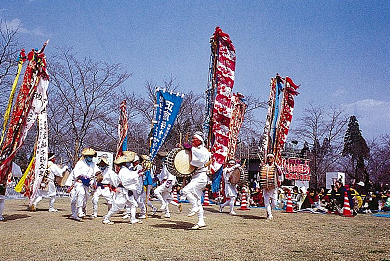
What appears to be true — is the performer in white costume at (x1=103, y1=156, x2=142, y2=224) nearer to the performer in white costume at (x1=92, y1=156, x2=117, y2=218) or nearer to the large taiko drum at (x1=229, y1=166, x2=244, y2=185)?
the performer in white costume at (x1=92, y1=156, x2=117, y2=218)

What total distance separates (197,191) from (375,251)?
377 centimetres

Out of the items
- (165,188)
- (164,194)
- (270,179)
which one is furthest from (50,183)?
(270,179)

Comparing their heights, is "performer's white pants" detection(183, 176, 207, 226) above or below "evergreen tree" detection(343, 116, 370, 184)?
below

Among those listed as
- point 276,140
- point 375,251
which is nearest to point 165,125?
point 276,140

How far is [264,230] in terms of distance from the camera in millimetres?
8305

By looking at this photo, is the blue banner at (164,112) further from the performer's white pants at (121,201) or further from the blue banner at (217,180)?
the blue banner at (217,180)

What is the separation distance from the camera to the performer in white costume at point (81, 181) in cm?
984

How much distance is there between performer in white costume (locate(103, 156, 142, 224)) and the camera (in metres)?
9.16

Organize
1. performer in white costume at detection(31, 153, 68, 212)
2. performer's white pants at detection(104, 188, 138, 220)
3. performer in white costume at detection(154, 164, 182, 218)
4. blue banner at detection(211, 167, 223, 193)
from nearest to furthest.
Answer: performer's white pants at detection(104, 188, 138, 220) < performer in white costume at detection(154, 164, 182, 218) < performer in white costume at detection(31, 153, 68, 212) < blue banner at detection(211, 167, 223, 193)

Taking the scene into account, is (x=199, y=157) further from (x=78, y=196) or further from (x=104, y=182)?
(x=78, y=196)

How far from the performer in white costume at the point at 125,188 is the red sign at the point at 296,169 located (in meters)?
22.4

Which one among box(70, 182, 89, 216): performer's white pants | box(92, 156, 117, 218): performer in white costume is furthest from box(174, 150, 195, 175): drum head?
box(70, 182, 89, 216): performer's white pants

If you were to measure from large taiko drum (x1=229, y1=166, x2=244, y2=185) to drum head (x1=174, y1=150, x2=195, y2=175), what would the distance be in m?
4.49

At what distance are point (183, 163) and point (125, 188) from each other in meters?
1.80
